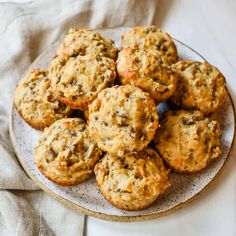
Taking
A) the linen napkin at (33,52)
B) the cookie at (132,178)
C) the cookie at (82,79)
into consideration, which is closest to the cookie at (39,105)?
the cookie at (82,79)

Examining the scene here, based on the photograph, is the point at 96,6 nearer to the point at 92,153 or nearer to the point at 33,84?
the point at 33,84

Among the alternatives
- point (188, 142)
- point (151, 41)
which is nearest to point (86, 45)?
point (151, 41)

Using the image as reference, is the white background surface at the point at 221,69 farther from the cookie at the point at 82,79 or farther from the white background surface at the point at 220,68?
the cookie at the point at 82,79

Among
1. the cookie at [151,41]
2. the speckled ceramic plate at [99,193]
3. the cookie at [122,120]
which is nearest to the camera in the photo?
the cookie at [122,120]

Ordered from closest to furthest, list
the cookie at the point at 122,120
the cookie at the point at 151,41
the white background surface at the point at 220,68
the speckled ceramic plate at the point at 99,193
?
the cookie at the point at 122,120, the speckled ceramic plate at the point at 99,193, the white background surface at the point at 220,68, the cookie at the point at 151,41

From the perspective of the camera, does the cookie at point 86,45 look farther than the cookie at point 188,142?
Yes

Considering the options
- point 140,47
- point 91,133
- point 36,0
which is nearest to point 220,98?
point 140,47
